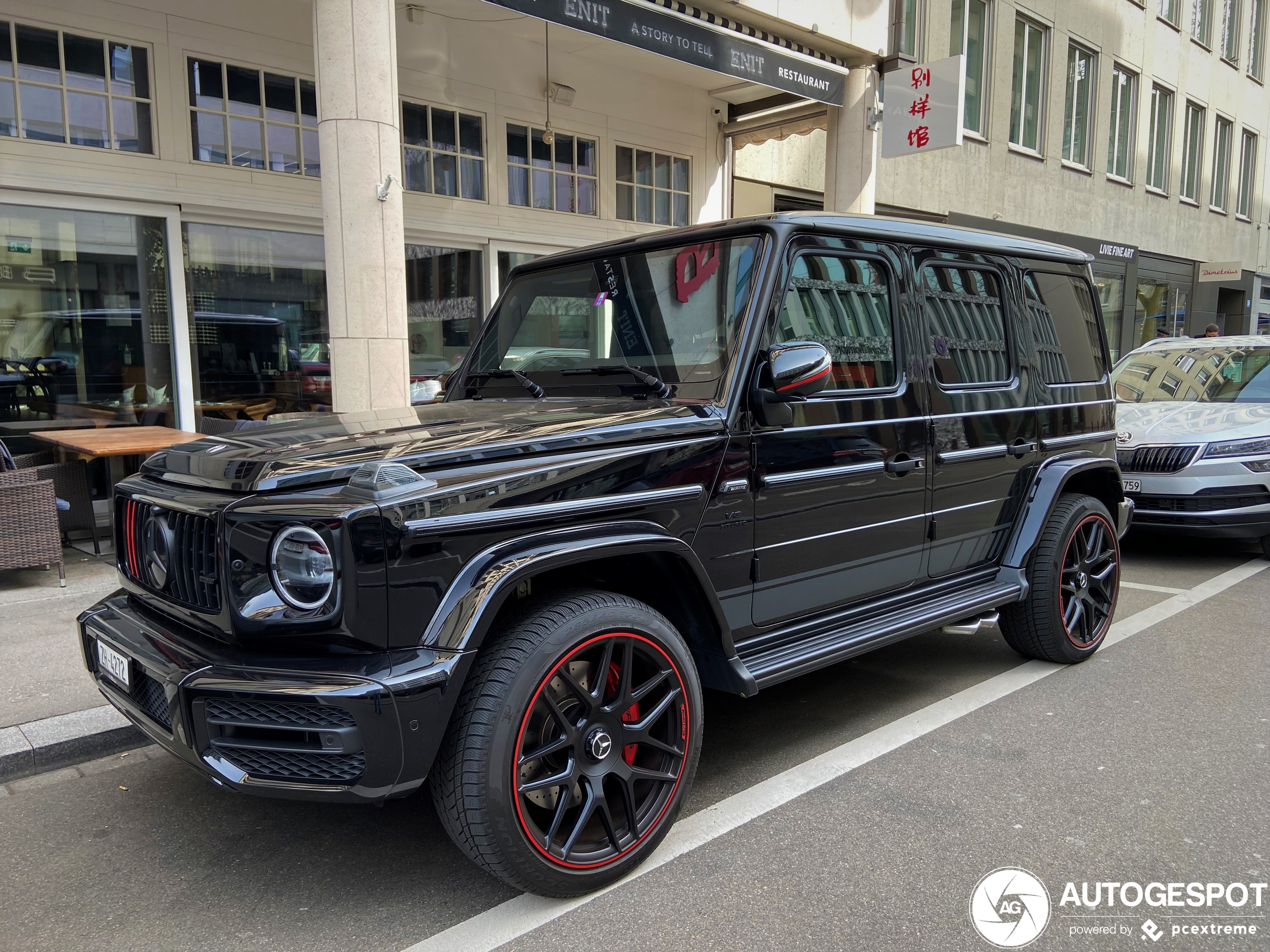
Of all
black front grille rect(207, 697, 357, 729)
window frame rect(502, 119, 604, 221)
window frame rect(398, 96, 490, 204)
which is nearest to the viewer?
black front grille rect(207, 697, 357, 729)

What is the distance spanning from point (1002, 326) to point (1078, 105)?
1694 cm

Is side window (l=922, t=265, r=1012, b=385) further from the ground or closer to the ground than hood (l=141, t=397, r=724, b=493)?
further from the ground

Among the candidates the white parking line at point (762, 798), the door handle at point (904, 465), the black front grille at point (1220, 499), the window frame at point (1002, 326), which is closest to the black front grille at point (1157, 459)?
the black front grille at point (1220, 499)

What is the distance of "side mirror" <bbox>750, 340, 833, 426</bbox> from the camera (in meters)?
2.97

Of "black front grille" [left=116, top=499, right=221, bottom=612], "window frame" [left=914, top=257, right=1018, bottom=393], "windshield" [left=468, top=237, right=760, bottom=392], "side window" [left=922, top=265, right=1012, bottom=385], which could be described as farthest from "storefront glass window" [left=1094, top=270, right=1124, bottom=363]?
"black front grille" [left=116, top=499, right=221, bottom=612]

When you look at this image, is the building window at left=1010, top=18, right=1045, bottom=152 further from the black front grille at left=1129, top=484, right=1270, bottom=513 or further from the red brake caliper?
the red brake caliper

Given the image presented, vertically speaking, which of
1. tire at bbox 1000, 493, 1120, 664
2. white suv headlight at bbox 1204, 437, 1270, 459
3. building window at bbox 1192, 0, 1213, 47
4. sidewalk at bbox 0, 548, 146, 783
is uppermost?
building window at bbox 1192, 0, 1213, 47

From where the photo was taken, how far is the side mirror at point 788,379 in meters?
2.97

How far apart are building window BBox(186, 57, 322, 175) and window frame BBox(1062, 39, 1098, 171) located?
14.8 m

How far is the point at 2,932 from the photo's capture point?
2516mm

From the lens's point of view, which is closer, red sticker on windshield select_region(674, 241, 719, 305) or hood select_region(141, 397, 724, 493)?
hood select_region(141, 397, 724, 493)

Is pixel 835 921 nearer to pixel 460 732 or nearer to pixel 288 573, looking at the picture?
pixel 460 732

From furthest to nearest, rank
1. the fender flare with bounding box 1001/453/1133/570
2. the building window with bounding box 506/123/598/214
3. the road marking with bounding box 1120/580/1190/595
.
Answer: the building window with bounding box 506/123/598/214 < the road marking with bounding box 1120/580/1190/595 < the fender flare with bounding box 1001/453/1133/570

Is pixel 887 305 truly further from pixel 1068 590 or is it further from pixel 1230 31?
pixel 1230 31
